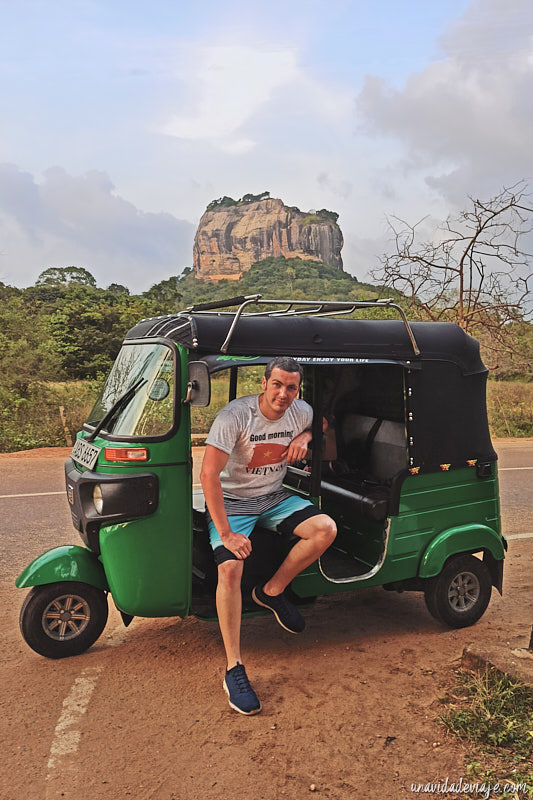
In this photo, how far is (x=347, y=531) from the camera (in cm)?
552

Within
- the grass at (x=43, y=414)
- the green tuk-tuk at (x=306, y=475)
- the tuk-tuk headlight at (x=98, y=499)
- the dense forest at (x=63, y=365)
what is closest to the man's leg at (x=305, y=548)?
the green tuk-tuk at (x=306, y=475)

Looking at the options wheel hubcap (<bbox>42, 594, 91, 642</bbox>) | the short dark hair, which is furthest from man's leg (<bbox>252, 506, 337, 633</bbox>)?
wheel hubcap (<bbox>42, 594, 91, 642</bbox>)

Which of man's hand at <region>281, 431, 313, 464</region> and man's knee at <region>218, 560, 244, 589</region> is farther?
man's hand at <region>281, 431, 313, 464</region>

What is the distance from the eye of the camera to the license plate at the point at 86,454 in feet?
14.4

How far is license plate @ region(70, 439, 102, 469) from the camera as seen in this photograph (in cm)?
438

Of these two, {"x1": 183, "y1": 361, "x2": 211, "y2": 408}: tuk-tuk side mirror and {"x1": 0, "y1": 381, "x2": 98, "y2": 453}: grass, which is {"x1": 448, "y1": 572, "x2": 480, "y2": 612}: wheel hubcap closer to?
{"x1": 183, "y1": 361, "x2": 211, "y2": 408}: tuk-tuk side mirror

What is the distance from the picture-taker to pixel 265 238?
135 m

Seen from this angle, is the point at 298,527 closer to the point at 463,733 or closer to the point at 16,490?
the point at 463,733

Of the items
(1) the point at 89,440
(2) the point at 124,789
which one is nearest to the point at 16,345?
(1) the point at 89,440

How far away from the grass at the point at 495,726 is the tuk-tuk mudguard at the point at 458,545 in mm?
973

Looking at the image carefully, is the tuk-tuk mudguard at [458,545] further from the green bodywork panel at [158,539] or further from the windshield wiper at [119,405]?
the windshield wiper at [119,405]

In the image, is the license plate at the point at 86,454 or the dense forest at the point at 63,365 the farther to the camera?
the dense forest at the point at 63,365

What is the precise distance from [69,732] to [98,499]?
1.29 metres

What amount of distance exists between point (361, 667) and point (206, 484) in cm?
159
